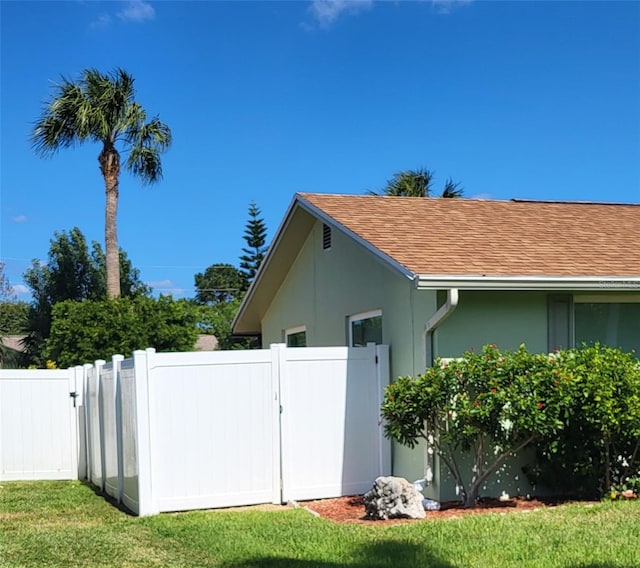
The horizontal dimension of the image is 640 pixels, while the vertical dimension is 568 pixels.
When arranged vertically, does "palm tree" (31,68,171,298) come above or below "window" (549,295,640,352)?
above

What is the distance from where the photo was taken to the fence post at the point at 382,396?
380 inches

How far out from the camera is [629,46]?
1408 centimetres

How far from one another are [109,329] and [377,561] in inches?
670

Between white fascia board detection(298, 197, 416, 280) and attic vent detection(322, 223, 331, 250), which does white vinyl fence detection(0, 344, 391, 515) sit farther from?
attic vent detection(322, 223, 331, 250)

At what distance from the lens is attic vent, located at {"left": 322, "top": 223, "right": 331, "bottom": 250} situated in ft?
40.5

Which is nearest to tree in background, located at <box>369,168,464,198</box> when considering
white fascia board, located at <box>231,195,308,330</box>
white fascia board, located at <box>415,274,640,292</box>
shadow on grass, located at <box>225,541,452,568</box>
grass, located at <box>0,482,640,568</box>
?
white fascia board, located at <box>231,195,308,330</box>

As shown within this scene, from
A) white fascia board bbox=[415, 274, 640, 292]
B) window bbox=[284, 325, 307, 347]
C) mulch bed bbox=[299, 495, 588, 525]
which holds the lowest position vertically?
mulch bed bbox=[299, 495, 588, 525]

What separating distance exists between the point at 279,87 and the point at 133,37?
528 centimetres

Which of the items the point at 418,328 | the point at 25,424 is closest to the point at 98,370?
the point at 25,424

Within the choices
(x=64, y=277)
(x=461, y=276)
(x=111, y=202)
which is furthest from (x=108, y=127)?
(x=461, y=276)

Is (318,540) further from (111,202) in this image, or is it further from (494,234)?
(111,202)

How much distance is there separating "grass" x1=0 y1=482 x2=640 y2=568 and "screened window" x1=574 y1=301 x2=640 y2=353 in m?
2.35

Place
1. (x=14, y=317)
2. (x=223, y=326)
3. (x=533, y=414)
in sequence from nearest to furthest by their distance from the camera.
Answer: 1. (x=533, y=414)
2. (x=14, y=317)
3. (x=223, y=326)

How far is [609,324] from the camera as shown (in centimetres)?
966
